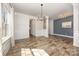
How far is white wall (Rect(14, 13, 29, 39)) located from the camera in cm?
687

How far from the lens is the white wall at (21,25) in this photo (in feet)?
22.5

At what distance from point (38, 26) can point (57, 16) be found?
403 centimetres

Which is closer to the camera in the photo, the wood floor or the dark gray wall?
the wood floor

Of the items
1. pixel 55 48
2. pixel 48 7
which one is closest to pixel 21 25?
pixel 48 7

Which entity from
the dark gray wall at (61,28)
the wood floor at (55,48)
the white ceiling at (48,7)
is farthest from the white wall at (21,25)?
the dark gray wall at (61,28)

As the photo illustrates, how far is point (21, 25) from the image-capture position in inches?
285

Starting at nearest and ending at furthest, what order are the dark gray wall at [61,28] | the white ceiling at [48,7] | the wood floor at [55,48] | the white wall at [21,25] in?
1. the wood floor at [55,48]
2. the white ceiling at [48,7]
3. the dark gray wall at [61,28]
4. the white wall at [21,25]

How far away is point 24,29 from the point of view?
749cm

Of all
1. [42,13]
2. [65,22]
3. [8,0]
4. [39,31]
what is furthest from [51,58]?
[39,31]

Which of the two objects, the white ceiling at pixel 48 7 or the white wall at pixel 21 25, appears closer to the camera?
the white ceiling at pixel 48 7

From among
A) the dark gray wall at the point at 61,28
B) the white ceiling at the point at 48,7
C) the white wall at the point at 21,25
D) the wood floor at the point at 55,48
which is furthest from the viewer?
the white wall at the point at 21,25

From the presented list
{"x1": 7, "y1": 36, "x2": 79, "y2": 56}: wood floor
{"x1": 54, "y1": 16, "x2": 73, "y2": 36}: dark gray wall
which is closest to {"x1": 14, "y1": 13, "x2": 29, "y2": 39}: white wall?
{"x1": 7, "y1": 36, "x2": 79, "y2": 56}: wood floor

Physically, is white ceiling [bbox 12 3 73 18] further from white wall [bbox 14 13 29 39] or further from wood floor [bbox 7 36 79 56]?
white wall [bbox 14 13 29 39]

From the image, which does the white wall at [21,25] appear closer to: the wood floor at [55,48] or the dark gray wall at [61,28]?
the wood floor at [55,48]
